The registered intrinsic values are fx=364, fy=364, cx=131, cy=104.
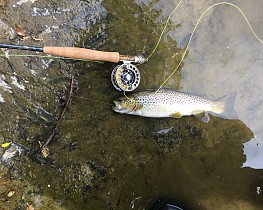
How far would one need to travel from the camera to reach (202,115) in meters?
4.02

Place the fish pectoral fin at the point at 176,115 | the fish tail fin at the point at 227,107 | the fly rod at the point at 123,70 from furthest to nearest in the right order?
the fish tail fin at the point at 227,107 < the fish pectoral fin at the point at 176,115 < the fly rod at the point at 123,70

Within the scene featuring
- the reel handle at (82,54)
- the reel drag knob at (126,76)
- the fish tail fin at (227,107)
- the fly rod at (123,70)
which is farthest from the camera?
the fish tail fin at (227,107)

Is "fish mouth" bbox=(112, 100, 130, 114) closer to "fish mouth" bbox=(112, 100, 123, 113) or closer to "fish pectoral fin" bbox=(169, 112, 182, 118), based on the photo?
"fish mouth" bbox=(112, 100, 123, 113)

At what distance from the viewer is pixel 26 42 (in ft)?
12.0

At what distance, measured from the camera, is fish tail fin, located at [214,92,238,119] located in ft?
13.3

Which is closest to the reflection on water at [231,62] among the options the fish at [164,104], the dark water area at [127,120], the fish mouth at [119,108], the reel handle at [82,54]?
the dark water area at [127,120]

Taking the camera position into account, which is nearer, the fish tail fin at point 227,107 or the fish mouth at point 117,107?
the fish mouth at point 117,107

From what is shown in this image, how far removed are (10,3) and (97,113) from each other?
1.42 metres

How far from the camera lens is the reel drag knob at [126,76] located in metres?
3.70

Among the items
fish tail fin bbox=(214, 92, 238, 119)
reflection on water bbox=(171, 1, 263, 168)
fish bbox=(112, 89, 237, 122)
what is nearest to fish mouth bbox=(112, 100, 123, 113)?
fish bbox=(112, 89, 237, 122)

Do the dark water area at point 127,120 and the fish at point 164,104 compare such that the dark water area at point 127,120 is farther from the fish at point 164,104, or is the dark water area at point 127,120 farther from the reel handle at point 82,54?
the reel handle at point 82,54

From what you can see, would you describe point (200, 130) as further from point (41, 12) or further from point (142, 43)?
point (41, 12)

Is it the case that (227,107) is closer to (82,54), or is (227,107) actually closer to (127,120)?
(127,120)

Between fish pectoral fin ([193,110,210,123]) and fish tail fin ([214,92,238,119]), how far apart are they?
0.39 feet
